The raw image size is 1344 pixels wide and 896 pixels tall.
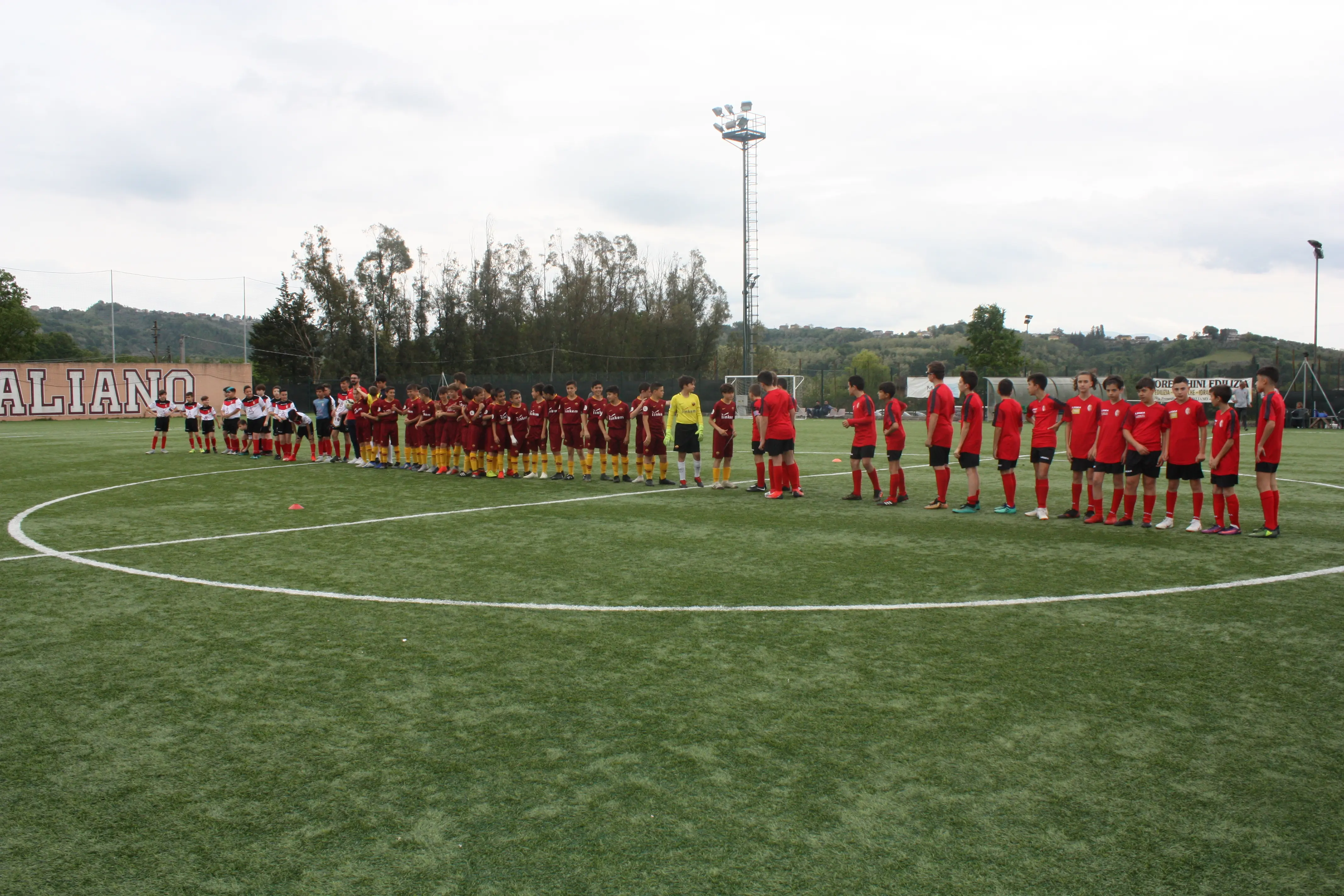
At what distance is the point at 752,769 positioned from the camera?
3.66m

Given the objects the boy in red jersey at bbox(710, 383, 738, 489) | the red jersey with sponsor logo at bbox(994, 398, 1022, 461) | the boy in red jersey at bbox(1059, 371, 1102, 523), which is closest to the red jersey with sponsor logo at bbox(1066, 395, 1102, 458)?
the boy in red jersey at bbox(1059, 371, 1102, 523)

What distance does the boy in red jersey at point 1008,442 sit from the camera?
10891mm

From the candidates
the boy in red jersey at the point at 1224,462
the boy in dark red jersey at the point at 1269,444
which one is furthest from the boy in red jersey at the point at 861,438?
the boy in dark red jersey at the point at 1269,444

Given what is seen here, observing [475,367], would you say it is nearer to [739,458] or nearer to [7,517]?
[739,458]

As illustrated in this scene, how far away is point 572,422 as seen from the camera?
593 inches

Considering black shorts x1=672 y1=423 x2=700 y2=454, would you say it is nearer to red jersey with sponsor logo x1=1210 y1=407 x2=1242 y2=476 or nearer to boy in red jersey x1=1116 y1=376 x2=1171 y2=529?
boy in red jersey x1=1116 y1=376 x2=1171 y2=529

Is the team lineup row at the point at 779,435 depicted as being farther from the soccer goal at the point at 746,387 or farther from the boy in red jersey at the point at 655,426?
the soccer goal at the point at 746,387

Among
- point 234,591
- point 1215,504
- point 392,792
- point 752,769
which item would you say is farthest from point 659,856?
point 1215,504

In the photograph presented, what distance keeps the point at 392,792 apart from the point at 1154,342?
371 ft

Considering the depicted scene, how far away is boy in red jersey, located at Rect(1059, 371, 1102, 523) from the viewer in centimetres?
1037

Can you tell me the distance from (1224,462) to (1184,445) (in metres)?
0.46

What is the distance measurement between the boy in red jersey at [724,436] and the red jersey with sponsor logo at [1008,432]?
4162 millimetres

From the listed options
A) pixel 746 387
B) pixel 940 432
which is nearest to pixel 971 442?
pixel 940 432

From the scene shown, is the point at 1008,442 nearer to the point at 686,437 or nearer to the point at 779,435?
the point at 779,435
